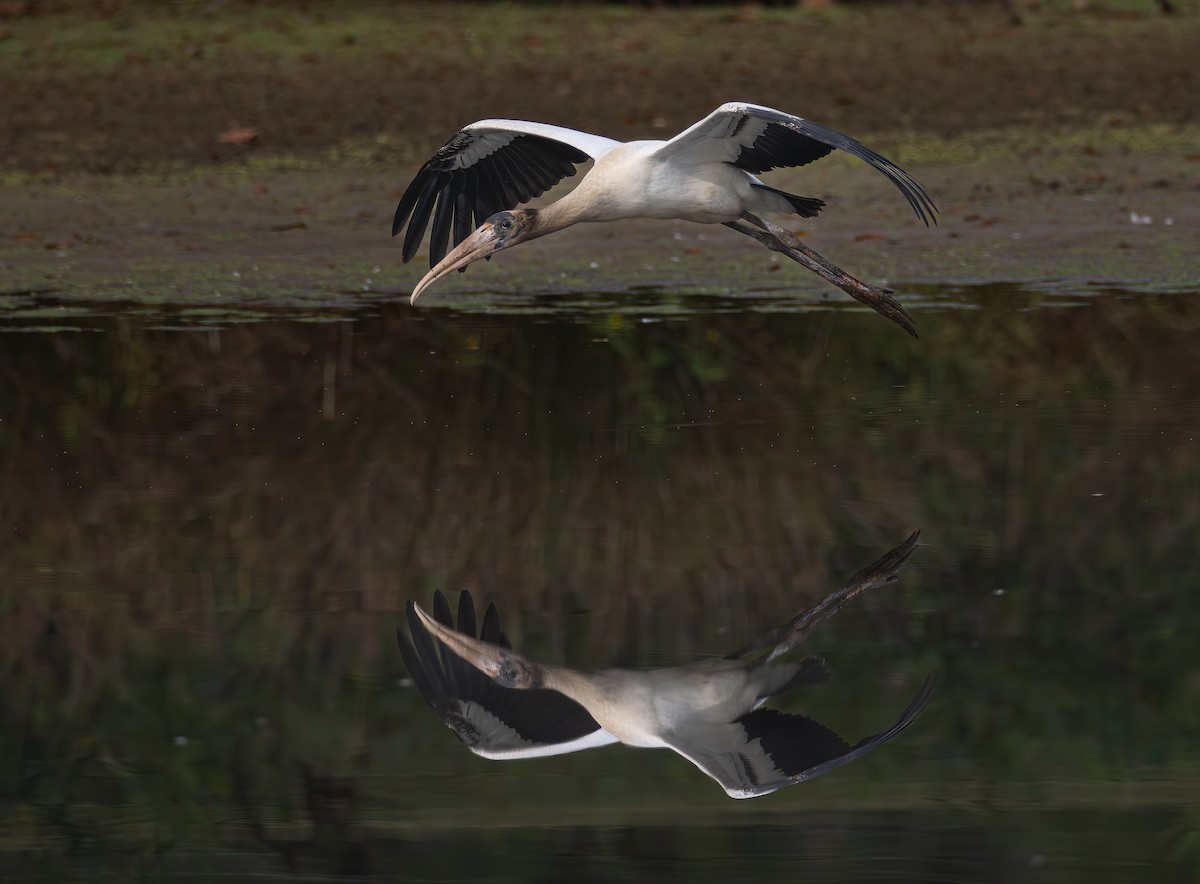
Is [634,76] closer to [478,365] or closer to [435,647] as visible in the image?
[478,365]

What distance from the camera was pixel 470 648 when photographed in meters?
4.65

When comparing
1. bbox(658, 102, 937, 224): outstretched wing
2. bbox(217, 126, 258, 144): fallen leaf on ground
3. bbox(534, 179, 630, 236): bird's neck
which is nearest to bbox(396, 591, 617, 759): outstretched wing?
bbox(658, 102, 937, 224): outstretched wing

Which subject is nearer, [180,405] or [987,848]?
[987,848]

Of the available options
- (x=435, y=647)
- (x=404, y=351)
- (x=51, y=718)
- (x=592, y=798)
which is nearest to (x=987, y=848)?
(x=592, y=798)

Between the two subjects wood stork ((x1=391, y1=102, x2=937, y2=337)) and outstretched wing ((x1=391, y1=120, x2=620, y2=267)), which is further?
outstretched wing ((x1=391, y1=120, x2=620, y2=267))

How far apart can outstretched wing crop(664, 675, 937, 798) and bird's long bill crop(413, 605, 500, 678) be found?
0.55 m

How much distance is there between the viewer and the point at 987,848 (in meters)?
3.56

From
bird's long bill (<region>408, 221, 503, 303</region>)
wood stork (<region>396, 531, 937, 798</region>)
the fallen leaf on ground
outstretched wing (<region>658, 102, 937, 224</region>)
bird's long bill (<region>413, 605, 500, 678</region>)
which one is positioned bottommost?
the fallen leaf on ground

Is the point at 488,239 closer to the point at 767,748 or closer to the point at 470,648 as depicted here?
the point at 470,648

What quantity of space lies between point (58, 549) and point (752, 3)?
11318 millimetres

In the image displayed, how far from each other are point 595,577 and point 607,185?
2563mm

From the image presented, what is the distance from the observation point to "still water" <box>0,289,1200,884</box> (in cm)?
371

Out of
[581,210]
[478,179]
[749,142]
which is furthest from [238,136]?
[749,142]

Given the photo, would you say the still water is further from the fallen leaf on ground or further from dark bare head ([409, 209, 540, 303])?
the fallen leaf on ground
